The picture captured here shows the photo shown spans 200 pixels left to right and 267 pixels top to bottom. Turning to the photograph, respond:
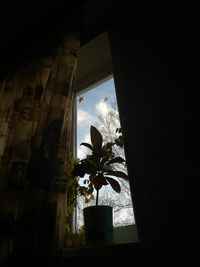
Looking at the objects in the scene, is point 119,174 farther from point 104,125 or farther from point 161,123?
point 104,125

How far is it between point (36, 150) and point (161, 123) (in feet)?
1.84

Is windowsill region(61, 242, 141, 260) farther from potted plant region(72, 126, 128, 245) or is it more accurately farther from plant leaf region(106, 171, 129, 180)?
plant leaf region(106, 171, 129, 180)

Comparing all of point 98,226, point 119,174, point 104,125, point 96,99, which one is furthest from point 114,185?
point 96,99

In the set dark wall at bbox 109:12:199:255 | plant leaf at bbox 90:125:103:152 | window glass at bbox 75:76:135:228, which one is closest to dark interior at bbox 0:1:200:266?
dark wall at bbox 109:12:199:255

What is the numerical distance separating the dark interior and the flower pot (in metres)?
0.08

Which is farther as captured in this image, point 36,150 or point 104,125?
point 104,125

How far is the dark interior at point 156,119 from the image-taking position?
79cm

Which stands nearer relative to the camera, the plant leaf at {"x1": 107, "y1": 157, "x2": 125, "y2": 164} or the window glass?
the plant leaf at {"x1": 107, "y1": 157, "x2": 125, "y2": 164}

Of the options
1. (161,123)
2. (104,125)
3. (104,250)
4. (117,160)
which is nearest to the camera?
(104,250)

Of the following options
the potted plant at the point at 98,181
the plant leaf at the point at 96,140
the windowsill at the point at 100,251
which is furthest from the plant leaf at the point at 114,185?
the windowsill at the point at 100,251

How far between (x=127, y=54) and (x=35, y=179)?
0.81 m

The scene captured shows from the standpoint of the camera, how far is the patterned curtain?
34.2 inches

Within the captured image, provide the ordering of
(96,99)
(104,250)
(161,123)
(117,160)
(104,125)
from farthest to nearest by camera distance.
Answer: (96,99), (104,125), (117,160), (161,123), (104,250)

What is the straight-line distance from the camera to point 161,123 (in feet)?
3.15
